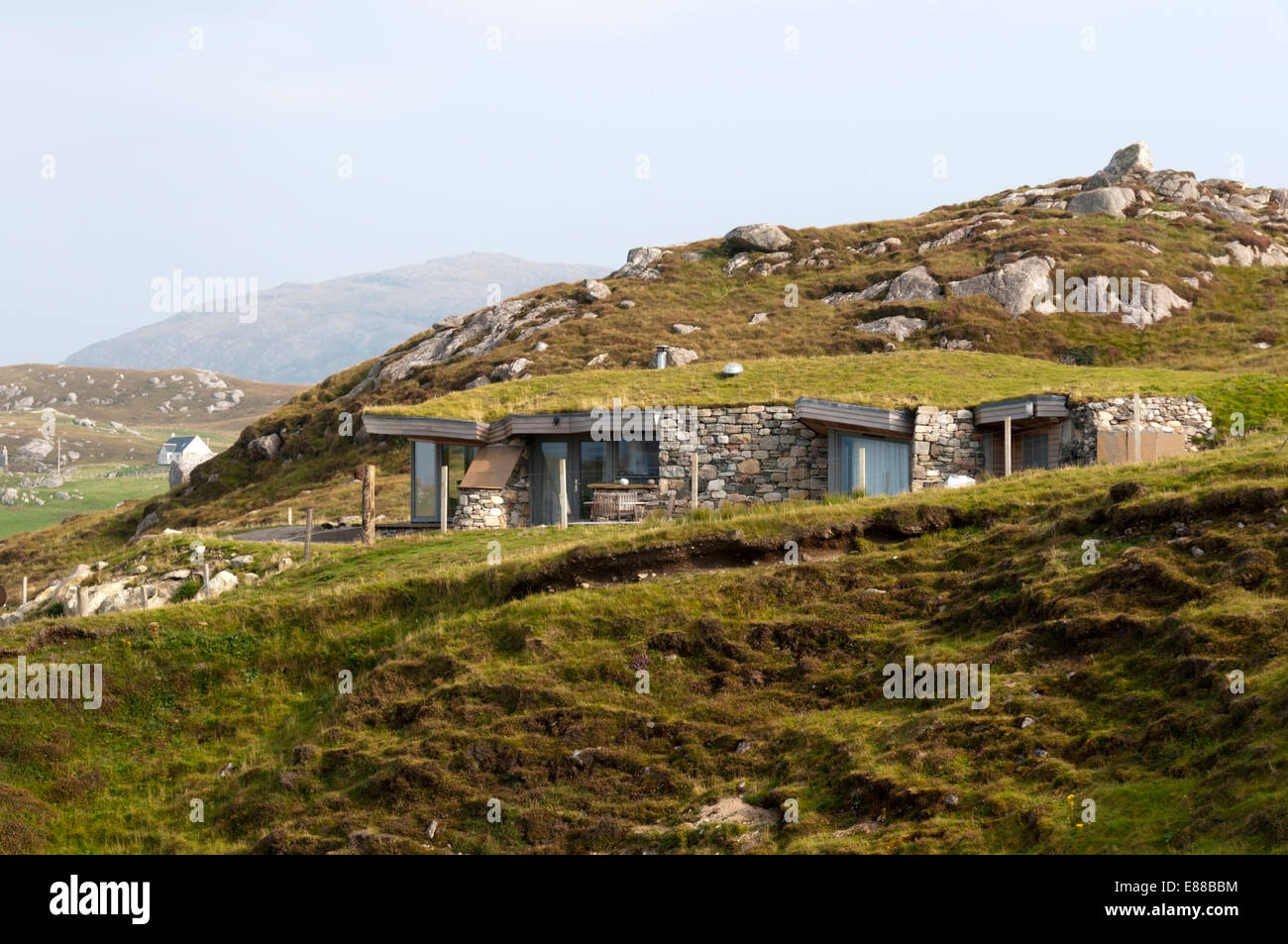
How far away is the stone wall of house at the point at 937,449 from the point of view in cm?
3869

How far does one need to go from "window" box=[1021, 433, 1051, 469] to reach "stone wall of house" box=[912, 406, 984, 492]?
6.78 ft

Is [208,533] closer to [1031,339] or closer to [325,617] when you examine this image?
[325,617]

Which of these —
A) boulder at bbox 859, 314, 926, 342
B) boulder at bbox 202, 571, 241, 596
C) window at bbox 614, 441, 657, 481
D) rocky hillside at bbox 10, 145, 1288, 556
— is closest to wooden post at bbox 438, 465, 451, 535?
window at bbox 614, 441, 657, 481

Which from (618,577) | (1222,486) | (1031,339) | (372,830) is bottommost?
(372,830)

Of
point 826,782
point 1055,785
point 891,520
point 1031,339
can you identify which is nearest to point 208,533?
point 891,520

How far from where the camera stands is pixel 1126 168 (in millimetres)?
91938

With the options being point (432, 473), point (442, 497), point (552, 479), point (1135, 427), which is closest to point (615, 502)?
point (552, 479)

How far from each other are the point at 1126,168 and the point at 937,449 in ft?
204

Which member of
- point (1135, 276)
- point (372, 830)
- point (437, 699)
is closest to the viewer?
point (372, 830)

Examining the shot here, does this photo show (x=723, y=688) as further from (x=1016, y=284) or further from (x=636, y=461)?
(x=1016, y=284)

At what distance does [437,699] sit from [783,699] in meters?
6.16

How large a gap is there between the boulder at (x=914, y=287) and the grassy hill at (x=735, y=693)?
143ft

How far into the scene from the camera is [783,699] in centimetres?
2138

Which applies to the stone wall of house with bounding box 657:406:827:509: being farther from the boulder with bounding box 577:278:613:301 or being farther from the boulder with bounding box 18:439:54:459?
the boulder with bounding box 18:439:54:459
